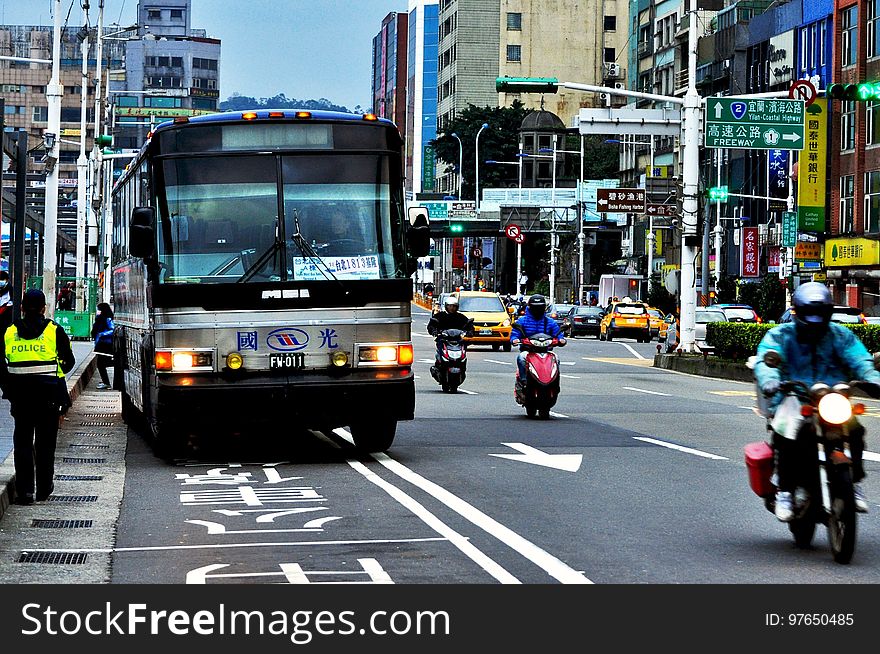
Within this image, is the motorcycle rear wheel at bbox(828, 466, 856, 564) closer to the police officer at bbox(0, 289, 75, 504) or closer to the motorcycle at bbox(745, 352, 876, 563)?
the motorcycle at bbox(745, 352, 876, 563)

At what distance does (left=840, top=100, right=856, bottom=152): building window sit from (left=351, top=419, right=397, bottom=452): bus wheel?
51555 mm

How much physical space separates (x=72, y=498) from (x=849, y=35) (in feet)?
186

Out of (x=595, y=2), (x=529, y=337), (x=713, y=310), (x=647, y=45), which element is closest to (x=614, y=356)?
(x=713, y=310)

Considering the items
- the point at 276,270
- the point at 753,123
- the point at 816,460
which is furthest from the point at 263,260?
the point at 753,123

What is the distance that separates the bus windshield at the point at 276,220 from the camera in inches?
625

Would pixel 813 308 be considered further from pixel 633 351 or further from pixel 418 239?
pixel 633 351

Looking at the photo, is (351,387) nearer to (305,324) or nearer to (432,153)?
(305,324)

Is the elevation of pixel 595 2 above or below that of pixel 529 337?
above

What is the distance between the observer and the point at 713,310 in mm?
56500

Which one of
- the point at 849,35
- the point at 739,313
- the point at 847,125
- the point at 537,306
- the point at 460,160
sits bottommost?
the point at 739,313

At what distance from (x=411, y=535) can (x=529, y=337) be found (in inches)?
437

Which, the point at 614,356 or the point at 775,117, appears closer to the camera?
the point at 775,117

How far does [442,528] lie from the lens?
11.5 meters

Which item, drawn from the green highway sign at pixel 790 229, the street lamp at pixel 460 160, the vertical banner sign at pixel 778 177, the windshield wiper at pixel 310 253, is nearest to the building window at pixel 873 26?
the green highway sign at pixel 790 229
